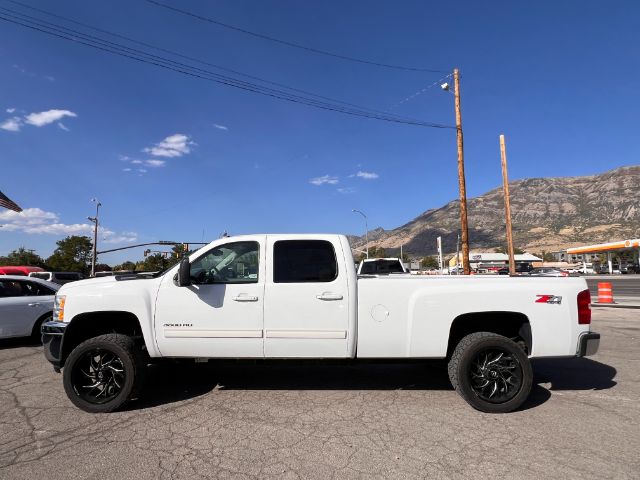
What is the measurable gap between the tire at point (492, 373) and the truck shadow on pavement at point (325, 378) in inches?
14.8

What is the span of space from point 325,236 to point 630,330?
8.96 metres

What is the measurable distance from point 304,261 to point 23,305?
23.2 ft

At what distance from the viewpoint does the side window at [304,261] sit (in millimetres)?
4828

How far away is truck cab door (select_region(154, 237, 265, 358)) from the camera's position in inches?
186

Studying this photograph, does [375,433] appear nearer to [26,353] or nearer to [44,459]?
[44,459]

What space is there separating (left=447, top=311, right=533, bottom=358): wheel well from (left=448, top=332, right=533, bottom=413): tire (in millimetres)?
→ 273

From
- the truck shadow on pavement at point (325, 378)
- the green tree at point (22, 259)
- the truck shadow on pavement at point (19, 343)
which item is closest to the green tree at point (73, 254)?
the green tree at point (22, 259)

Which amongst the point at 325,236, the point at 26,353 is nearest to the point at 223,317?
the point at 325,236

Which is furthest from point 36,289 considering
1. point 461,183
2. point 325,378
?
point 461,183

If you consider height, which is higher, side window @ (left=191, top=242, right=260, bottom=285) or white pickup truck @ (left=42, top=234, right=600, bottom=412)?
side window @ (left=191, top=242, right=260, bottom=285)

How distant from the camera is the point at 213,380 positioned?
5.84 m

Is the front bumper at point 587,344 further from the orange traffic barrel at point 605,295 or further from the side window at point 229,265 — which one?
the orange traffic barrel at point 605,295

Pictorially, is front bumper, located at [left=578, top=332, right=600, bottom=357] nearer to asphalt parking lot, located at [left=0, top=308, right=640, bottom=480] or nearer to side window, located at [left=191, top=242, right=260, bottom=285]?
asphalt parking lot, located at [left=0, top=308, right=640, bottom=480]

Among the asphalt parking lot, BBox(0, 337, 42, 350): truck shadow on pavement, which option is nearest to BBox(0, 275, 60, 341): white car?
BBox(0, 337, 42, 350): truck shadow on pavement
